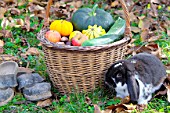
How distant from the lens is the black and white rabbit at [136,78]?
2.67 metres

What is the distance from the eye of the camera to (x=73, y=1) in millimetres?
5117

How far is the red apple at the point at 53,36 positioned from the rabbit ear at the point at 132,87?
623 mm

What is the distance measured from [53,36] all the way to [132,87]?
713mm

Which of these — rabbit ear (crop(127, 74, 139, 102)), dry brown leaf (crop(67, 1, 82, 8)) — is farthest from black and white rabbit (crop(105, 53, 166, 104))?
dry brown leaf (crop(67, 1, 82, 8))

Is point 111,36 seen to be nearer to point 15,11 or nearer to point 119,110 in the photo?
point 119,110

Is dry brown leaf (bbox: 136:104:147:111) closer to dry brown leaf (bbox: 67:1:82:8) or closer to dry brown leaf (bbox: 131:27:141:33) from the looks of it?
dry brown leaf (bbox: 131:27:141:33)

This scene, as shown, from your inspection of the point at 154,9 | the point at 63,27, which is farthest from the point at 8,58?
the point at 154,9

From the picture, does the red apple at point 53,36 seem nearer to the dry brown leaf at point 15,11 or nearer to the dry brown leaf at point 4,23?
the dry brown leaf at point 4,23

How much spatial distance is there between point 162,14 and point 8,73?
2.46 m

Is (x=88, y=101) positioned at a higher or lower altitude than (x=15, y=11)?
lower

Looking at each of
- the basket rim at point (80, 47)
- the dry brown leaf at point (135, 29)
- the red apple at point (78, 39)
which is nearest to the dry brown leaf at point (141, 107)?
the basket rim at point (80, 47)

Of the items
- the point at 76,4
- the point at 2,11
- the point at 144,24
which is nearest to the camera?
the point at 144,24

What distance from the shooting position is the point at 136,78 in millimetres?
2699

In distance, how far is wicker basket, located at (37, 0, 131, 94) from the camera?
8.78 feet
